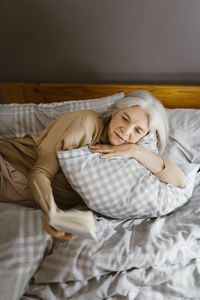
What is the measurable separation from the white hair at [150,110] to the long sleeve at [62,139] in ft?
0.40

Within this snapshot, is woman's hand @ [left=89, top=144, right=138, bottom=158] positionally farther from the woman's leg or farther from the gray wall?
the gray wall

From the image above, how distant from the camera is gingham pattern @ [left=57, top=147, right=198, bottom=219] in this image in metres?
0.98

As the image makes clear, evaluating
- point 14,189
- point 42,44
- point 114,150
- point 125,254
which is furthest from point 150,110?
point 42,44

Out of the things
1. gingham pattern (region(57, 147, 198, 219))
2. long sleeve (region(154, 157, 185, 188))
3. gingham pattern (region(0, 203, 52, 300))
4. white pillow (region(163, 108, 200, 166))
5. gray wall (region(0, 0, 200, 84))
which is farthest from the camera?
gray wall (region(0, 0, 200, 84))

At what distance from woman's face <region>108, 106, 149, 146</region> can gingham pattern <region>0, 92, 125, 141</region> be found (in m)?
0.42

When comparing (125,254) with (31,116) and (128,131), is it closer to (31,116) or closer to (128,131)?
(128,131)

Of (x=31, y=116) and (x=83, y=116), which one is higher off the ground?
(x=83, y=116)

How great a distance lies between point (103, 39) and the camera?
5.35 ft

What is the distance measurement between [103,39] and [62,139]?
91cm

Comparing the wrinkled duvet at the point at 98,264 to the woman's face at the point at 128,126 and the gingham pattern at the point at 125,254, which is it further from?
the woman's face at the point at 128,126

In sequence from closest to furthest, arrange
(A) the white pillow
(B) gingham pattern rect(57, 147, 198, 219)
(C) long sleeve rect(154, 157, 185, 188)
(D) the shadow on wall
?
(B) gingham pattern rect(57, 147, 198, 219) < (C) long sleeve rect(154, 157, 185, 188) < (A) the white pillow < (D) the shadow on wall

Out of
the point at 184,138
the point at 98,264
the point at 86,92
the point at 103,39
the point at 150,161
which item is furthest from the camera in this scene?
the point at 86,92

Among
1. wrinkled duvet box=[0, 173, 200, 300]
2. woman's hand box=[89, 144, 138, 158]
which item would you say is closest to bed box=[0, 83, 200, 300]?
→ wrinkled duvet box=[0, 173, 200, 300]

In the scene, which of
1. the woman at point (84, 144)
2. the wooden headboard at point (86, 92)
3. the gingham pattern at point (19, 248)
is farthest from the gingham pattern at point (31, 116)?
the gingham pattern at point (19, 248)
